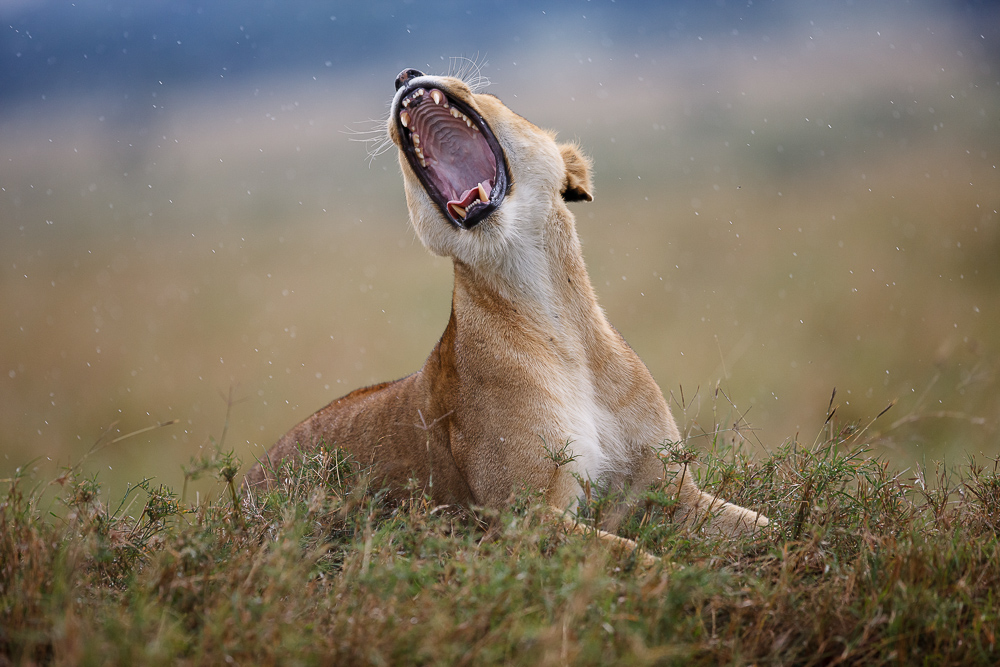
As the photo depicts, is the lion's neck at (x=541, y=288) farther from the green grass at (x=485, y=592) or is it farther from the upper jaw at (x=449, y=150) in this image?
the green grass at (x=485, y=592)

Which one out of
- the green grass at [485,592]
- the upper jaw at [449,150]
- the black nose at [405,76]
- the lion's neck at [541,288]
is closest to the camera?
the green grass at [485,592]

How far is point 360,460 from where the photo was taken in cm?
448

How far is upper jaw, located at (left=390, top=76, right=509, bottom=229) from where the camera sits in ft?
13.4

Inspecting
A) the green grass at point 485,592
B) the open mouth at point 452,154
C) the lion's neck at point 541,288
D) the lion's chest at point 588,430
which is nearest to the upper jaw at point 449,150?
the open mouth at point 452,154

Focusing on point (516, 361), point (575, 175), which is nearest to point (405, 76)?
point (575, 175)

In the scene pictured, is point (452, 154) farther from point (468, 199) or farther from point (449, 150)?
point (468, 199)

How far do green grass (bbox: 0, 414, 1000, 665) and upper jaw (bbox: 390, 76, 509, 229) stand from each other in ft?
4.94

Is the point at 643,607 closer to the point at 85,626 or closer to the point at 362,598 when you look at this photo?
the point at 362,598

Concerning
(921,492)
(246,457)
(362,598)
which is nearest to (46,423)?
(246,457)

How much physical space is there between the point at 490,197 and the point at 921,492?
2.48m

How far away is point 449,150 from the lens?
4.74 meters

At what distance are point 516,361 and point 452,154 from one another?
1.53 meters

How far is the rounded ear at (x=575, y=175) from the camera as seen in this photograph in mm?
4301

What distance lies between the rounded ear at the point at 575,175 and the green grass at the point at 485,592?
67.6 inches
